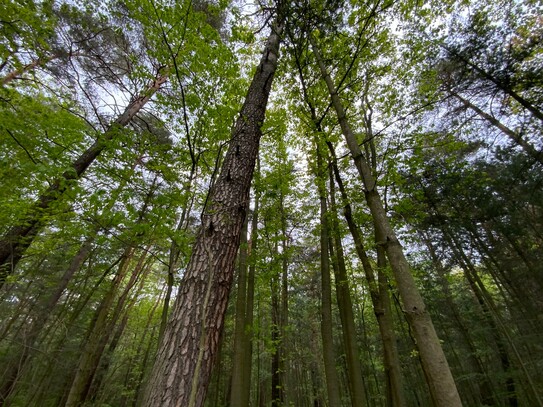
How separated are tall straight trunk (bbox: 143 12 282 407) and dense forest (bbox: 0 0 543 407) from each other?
0.02 meters

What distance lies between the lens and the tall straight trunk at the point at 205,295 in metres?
1.45

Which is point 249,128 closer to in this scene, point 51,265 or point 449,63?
point 449,63

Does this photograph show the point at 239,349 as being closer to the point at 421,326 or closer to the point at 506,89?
the point at 421,326

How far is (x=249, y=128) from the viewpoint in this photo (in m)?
3.12

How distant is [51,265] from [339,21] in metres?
12.4

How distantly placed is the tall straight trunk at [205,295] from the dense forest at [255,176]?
0.02m

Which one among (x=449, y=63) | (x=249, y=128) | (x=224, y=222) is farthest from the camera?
(x=449, y=63)

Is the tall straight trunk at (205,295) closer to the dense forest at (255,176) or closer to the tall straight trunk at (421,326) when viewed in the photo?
the dense forest at (255,176)

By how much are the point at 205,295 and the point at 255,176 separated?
148 inches

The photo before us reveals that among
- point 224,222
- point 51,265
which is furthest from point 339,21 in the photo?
point 51,265

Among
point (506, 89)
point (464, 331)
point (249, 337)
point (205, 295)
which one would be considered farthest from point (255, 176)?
point (464, 331)

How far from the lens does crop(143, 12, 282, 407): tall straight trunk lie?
1446 mm

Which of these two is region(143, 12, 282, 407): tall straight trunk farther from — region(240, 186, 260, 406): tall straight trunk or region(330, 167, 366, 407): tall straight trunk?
region(330, 167, 366, 407): tall straight trunk

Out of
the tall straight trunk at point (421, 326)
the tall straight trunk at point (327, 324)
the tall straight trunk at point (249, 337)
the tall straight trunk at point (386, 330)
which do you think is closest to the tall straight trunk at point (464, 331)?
the tall straight trunk at point (386, 330)
